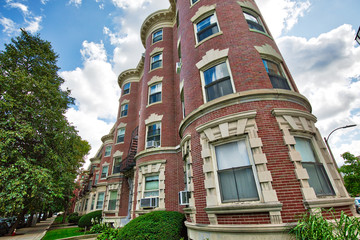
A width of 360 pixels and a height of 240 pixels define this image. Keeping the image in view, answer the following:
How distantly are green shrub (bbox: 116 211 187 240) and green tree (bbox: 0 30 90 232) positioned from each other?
26.0ft

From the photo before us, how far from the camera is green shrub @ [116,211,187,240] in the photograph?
243 inches

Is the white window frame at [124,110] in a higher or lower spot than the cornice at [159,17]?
lower

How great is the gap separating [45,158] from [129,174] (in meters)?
7.17

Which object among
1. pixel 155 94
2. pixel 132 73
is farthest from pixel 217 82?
pixel 132 73

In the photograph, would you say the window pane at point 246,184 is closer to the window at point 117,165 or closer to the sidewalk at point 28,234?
the sidewalk at point 28,234

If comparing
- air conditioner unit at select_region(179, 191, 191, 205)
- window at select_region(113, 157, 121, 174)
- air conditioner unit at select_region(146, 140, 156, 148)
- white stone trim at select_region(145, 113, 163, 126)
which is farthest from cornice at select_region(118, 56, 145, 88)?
air conditioner unit at select_region(179, 191, 191, 205)

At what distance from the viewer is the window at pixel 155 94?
14.8 meters

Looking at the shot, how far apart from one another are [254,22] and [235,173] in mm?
7744

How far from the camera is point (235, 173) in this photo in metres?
5.28

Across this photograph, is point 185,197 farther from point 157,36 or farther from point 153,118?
point 157,36

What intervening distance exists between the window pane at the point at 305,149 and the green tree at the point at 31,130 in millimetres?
13950

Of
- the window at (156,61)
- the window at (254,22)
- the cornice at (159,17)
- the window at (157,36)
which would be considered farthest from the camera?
the window at (157,36)

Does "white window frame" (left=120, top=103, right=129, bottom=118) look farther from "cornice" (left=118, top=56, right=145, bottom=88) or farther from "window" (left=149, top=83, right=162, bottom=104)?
"window" (left=149, top=83, right=162, bottom=104)

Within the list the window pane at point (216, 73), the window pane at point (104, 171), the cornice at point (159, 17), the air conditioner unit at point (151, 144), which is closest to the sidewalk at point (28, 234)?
the window pane at point (104, 171)
